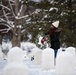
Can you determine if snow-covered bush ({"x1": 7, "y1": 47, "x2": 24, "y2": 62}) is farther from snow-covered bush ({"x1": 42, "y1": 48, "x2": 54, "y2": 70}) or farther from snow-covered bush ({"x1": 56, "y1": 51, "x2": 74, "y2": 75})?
snow-covered bush ({"x1": 56, "y1": 51, "x2": 74, "y2": 75})

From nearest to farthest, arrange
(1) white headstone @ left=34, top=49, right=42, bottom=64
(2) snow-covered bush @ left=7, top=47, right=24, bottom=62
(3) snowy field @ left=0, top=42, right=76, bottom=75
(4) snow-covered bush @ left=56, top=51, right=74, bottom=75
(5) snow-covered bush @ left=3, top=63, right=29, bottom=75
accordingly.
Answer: (5) snow-covered bush @ left=3, top=63, right=29, bottom=75 → (4) snow-covered bush @ left=56, top=51, right=74, bottom=75 → (3) snowy field @ left=0, top=42, right=76, bottom=75 → (2) snow-covered bush @ left=7, top=47, right=24, bottom=62 → (1) white headstone @ left=34, top=49, right=42, bottom=64

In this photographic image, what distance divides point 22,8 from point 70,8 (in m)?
5.27

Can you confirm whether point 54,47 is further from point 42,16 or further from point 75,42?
point 42,16

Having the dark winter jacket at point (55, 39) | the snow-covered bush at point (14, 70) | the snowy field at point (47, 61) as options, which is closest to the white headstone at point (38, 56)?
the snowy field at point (47, 61)

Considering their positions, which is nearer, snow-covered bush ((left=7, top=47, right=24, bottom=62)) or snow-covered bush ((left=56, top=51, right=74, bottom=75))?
snow-covered bush ((left=56, top=51, right=74, bottom=75))

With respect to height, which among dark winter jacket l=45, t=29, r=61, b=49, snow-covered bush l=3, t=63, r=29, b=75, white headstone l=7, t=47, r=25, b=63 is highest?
dark winter jacket l=45, t=29, r=61, b=49

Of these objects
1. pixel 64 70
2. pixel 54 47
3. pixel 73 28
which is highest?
pixel 73 28

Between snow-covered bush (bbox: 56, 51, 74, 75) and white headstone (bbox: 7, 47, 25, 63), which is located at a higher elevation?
white headstone (bbox: 7, 47, 25, 63)

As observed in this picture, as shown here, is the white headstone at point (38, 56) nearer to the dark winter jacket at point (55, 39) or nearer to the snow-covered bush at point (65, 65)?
the dark winter jacket at point (55, 39)

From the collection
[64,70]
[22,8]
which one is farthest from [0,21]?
[64,70]

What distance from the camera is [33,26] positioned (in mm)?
18266

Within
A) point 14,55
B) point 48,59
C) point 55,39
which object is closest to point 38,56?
point 55,39

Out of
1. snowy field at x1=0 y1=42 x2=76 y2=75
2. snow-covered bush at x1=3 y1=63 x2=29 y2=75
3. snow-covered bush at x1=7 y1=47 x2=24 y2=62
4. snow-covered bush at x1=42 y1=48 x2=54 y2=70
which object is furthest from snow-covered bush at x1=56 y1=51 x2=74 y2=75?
snow-covered bush at x1=3 y1=63 x2=29 y2=75

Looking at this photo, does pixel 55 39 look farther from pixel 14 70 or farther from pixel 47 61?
pixel 14 70
